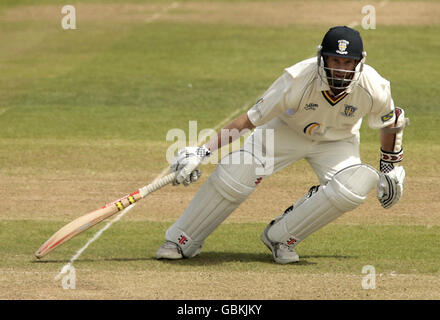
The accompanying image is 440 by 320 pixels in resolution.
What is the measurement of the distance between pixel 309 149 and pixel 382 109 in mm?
668

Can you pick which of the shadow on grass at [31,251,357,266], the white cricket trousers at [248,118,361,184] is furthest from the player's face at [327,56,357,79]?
the shadow on grass at [31,251,357,266]

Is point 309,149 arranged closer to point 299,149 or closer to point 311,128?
point 299,149

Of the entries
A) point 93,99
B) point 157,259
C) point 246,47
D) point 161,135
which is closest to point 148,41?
point 246,47

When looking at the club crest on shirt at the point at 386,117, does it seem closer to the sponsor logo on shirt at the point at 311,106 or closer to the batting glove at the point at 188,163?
the sponsor logo on shirt at the point at 311,106

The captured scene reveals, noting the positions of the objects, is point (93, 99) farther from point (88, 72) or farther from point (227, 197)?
point (227, 197)

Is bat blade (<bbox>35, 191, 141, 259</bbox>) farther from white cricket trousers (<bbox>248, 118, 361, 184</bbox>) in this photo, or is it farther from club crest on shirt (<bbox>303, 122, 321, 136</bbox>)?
club crest on shirt (<bbox>303, 122, 321, 136</bbox>)

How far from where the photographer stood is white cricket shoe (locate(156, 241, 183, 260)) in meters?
7.63

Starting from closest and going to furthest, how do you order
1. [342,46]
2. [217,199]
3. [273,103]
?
[342,46]
[273,103]
[217,199]

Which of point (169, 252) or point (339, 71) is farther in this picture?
point (169, 252)

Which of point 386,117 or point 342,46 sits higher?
point 342,46

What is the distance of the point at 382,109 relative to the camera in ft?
24.3

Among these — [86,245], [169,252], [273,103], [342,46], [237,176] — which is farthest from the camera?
[86,245]

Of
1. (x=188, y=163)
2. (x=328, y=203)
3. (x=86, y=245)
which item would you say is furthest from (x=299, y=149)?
(x=86, y=245)

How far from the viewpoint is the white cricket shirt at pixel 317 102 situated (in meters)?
7.23
